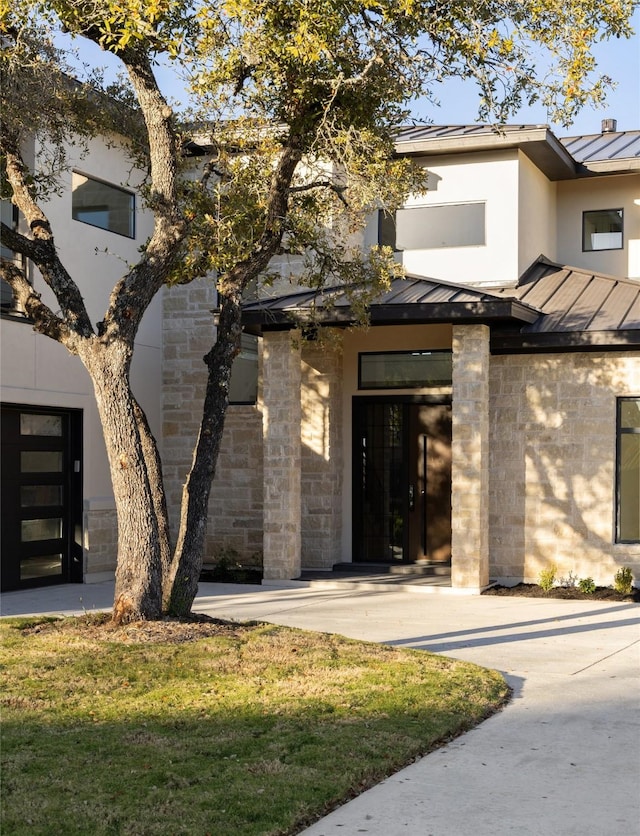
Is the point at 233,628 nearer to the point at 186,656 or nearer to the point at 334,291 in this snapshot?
the point at 186,656

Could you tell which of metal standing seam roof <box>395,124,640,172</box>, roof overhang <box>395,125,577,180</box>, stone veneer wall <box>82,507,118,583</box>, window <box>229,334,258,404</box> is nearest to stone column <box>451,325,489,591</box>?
metal standing seam roof <box>395,124,640,172</box>

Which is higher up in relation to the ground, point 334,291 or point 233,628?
point 334,291

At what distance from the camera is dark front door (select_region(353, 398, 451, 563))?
16078 millimetres

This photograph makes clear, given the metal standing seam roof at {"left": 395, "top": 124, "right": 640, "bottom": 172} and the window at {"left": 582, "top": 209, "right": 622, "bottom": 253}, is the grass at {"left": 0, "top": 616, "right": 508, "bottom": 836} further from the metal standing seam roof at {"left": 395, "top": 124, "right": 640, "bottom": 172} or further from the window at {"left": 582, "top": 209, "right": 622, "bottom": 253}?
the window at {"left": 582, "top": 209, "right": 622, "bottom": 253}

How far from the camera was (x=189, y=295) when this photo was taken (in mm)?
17516

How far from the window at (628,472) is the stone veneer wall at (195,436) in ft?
18.3

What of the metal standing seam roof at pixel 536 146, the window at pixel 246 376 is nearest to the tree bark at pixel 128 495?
the metal standing seam roof at pixel 536 146

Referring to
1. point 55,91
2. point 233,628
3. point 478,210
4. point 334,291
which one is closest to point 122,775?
point 233,628

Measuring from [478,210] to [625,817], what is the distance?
1232 cm

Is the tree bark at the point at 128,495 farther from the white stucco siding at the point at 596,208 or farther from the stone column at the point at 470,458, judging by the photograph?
the white stucco siding at the point at 596,208

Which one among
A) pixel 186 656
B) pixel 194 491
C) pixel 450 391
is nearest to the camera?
pixel 186 656

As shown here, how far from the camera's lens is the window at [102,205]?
15773 mm

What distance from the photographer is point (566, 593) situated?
13.9 meters

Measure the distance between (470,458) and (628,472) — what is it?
2248 mm
